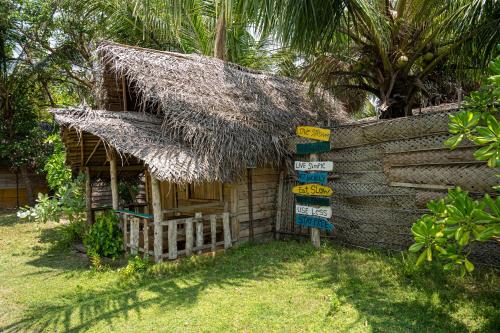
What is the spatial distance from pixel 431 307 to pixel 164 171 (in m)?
4.08

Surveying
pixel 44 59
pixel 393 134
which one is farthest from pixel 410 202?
pixel 44 59

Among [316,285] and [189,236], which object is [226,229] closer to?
[189,236]

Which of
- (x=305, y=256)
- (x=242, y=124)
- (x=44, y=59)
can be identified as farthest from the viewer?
Answer: (x=44, y=59)

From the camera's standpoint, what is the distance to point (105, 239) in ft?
24.3

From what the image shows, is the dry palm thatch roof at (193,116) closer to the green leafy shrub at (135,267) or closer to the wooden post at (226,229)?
the wooden post at (226,229)

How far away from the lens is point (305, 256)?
662 centimetres

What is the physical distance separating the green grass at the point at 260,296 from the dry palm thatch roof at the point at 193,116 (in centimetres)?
168

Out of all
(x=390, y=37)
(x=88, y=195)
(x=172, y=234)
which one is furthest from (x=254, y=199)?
(x=390, y=37)

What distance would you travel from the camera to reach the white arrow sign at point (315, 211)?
657 cm

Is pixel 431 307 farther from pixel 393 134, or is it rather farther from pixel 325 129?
pixel 325 129

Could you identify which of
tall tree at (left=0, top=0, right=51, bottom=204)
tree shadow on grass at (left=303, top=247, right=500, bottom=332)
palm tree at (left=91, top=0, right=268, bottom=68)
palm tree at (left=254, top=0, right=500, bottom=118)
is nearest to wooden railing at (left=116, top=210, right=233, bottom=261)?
tree shadow on grass at (left=303, top=247, right=500, bottom=332)

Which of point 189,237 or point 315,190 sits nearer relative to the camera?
point 315,190

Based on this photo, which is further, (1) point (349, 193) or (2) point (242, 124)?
(2) point (242, 124)

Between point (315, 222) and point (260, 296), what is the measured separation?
2201 millimetres
